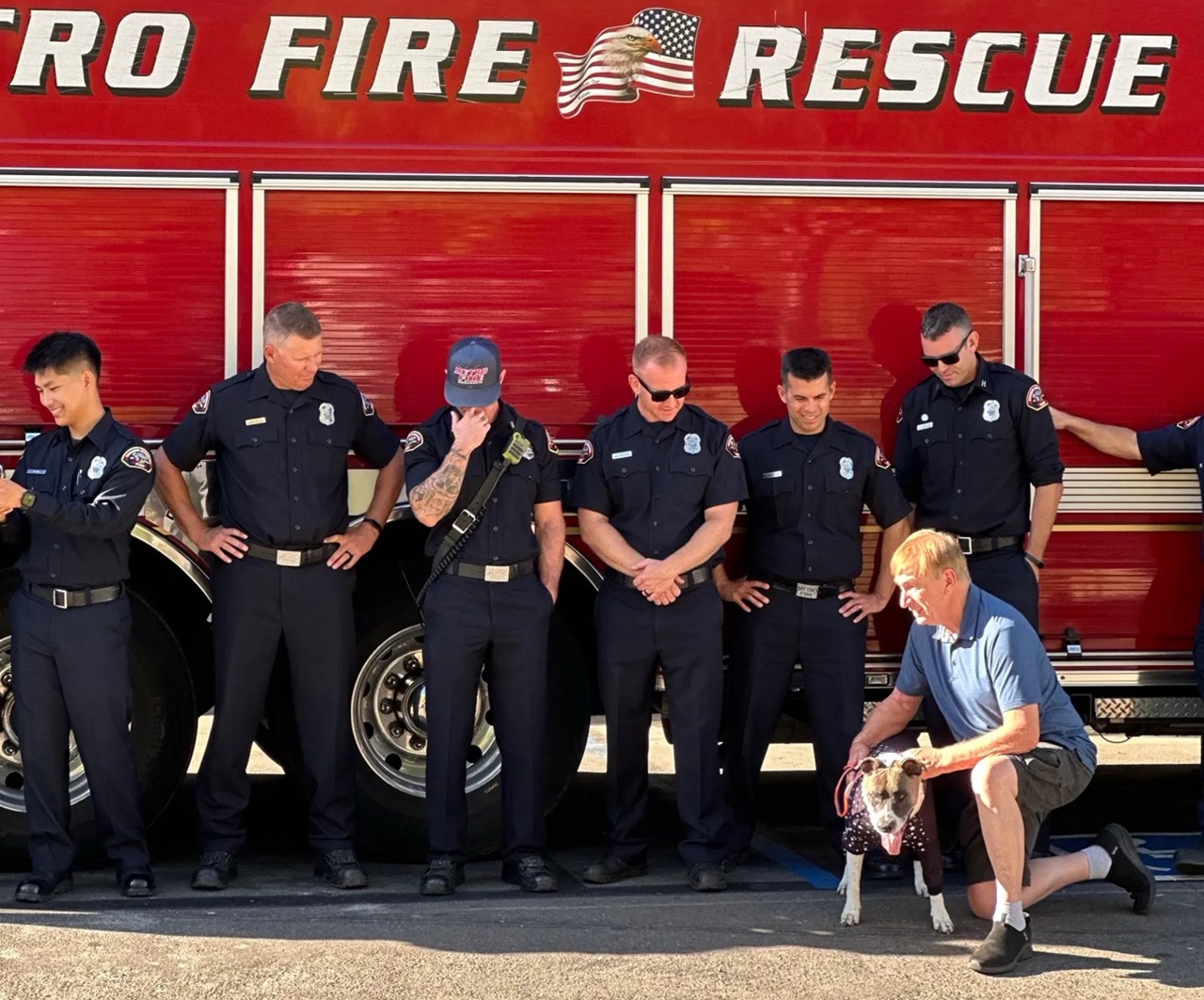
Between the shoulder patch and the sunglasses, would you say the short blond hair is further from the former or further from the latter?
the shoulder patch

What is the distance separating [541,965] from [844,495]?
211cm

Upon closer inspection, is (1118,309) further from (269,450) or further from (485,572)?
(269,450)

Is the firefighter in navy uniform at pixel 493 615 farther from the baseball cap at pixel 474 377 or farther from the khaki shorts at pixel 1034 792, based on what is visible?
the khaki shorts at pixel 1034 792

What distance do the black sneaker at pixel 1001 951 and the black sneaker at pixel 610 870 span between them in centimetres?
145

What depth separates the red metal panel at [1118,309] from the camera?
21.4 feet

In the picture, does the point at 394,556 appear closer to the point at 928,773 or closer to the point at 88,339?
the point at 88,339

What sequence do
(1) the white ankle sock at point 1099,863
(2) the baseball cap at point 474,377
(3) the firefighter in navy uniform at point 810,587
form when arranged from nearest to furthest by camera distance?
(1) the white ankle sock at point 1099,863
(2) the baseball cap at point 474,377
(3) the firefighter in navy uniform at point 810,587

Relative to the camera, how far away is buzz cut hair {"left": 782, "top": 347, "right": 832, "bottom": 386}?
19.9 feet

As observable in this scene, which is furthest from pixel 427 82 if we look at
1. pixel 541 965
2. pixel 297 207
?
pixel 541 965

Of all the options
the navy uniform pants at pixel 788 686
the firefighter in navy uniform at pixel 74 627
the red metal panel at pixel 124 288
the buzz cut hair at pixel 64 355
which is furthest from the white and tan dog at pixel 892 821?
the buzz cut hair at pixel 64 355

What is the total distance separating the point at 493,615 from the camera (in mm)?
5957

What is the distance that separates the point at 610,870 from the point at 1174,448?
2.61 metres

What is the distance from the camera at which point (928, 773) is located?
5.18 metres

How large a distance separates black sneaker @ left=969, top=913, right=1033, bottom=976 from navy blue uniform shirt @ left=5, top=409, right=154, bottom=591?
10.0 feet
